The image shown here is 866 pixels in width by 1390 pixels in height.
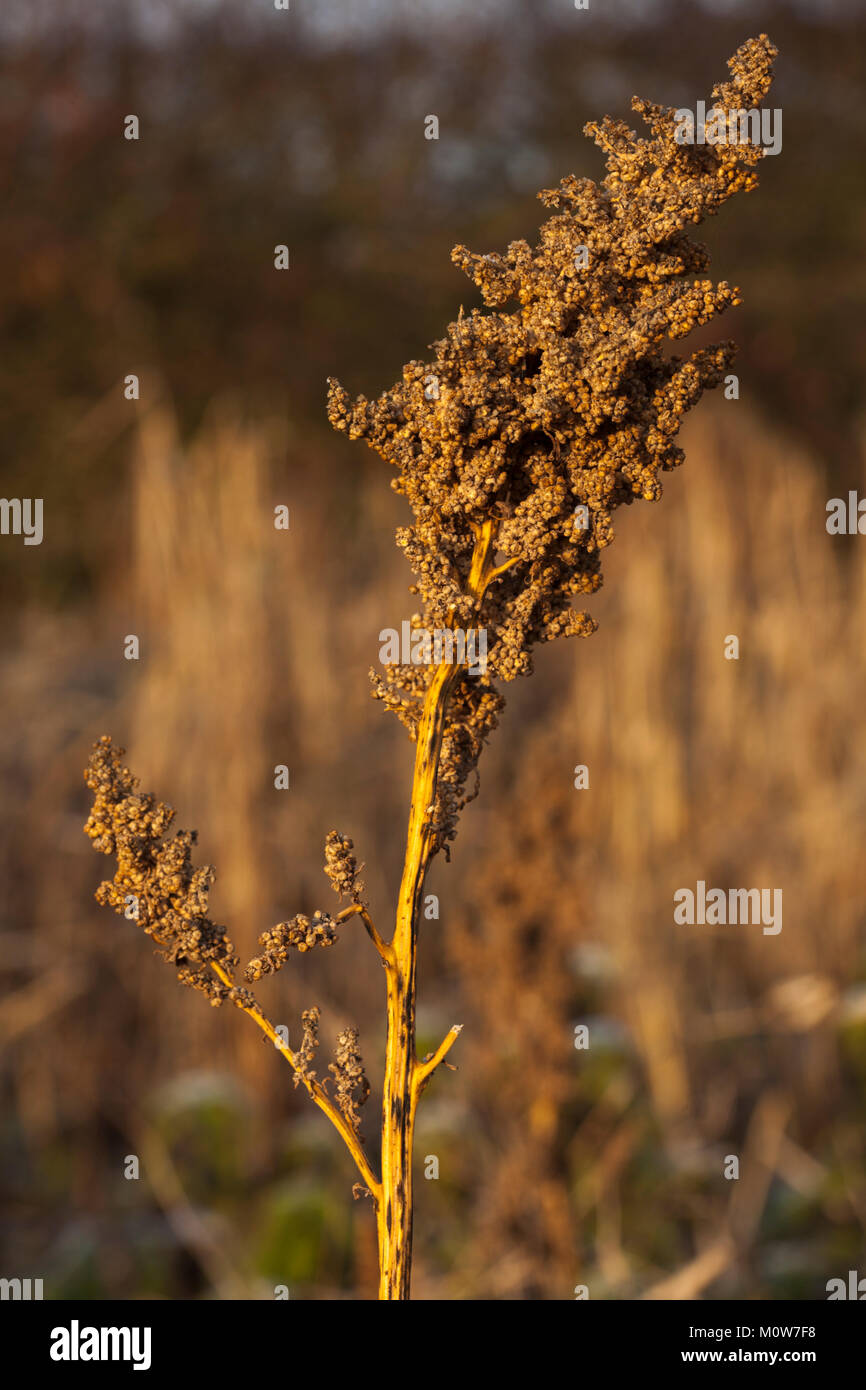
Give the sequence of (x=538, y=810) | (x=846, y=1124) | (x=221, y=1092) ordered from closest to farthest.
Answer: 1. (x=538, y=810)
2. (x=221, y=1092)
3. (x=846, y=1124)

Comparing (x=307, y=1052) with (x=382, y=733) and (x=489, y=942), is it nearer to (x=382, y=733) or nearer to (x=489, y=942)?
(x=489, y=942)

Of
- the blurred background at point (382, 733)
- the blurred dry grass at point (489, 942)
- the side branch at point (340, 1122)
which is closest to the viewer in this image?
the side branch at point (340, 1122)

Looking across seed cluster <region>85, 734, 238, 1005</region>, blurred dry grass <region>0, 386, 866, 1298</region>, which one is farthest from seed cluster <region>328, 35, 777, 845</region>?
blurred dry grass <region>0, 386, 866, 1298</region>

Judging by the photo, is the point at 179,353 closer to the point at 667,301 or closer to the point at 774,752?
the point at 774,752

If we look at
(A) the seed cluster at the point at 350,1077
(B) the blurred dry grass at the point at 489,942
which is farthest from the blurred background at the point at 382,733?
(A) the seed cluster at the point at 350,1077

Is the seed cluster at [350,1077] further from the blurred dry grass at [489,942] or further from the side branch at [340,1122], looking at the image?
the blurred dry grass at [489,942]

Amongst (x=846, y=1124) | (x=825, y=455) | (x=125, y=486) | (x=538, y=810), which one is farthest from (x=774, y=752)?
(x=125, y=486)

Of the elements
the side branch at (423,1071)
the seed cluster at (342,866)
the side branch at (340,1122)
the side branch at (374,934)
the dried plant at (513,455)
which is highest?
the dried plant at (513,455)

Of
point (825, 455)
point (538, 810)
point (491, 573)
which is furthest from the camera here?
point (825, 455)

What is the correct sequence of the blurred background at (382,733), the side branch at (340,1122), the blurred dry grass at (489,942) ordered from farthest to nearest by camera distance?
the blurred background at (382,733), the blurred dry grass at (489,942), the side branch at (340,1122)
